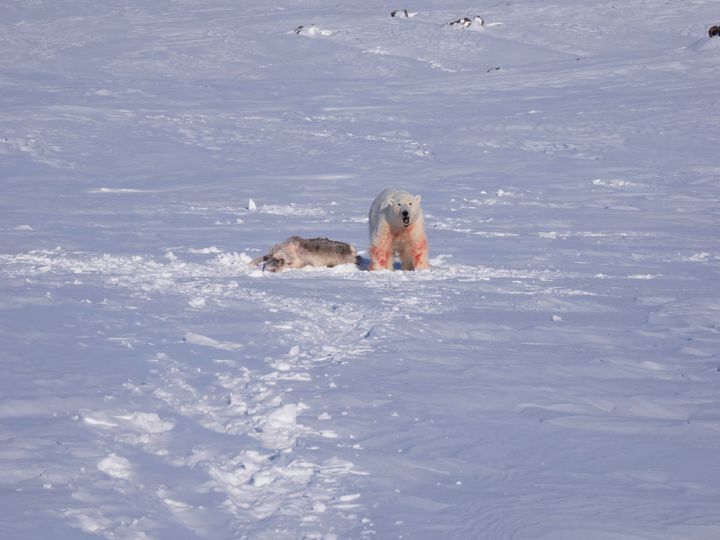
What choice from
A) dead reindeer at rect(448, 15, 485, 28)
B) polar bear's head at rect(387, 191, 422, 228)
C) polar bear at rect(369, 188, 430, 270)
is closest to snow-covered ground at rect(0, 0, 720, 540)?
polar bear at rect(369, 188, 430, 270)

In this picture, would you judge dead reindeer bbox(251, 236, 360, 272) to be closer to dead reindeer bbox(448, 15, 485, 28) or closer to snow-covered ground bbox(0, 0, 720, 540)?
snow-covered ground bbox(0, 0, 720, 540)

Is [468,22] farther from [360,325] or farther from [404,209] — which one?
[360,325]

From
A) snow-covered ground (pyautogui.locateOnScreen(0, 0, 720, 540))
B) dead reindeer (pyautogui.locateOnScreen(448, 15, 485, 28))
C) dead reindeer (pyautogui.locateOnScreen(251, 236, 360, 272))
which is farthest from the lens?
dead reindeer (pyautogui.locateOnScreen(448, 15, 485, 28))

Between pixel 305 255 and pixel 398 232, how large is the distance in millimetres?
899

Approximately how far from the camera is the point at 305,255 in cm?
958

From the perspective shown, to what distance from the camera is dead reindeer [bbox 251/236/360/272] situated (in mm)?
9352

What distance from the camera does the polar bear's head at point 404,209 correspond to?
923 cm

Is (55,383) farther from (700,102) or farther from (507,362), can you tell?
(700,102)

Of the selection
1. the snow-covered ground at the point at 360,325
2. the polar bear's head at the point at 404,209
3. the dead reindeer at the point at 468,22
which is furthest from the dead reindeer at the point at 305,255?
the dead reindeer at the point at 468,22

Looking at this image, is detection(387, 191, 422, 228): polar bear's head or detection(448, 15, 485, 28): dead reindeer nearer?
detection(387, 191, 422, 228): polar bear's head

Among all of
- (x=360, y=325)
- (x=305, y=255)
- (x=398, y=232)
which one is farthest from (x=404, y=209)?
(x=360, y=325)

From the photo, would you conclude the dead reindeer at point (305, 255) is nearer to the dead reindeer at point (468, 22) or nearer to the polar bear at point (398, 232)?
the polar bear at point (398, 232)

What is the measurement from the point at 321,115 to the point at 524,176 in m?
6.71

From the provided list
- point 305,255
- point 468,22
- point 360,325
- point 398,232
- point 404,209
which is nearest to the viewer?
point 360,325
